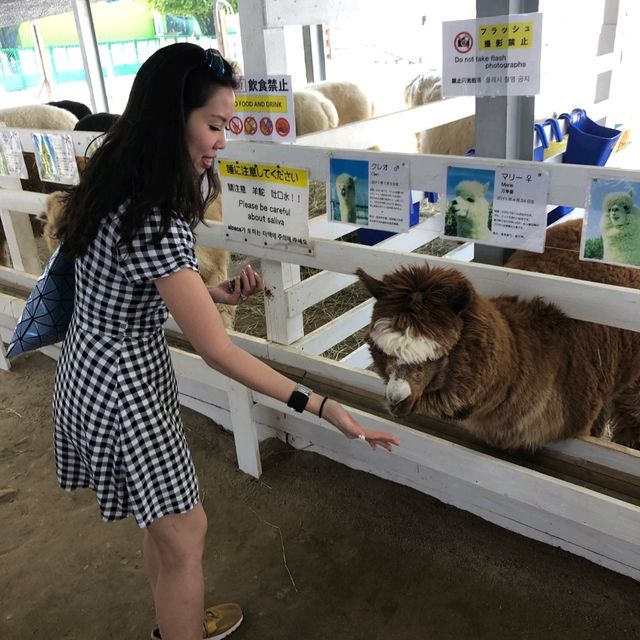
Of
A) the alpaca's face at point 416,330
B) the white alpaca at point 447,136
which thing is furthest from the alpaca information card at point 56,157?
the white alpaca at point 447,136

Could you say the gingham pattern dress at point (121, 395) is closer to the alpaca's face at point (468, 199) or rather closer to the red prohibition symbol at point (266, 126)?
the alpaca's face at point (468, 199)

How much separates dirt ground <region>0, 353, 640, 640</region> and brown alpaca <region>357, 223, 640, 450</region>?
56 cm

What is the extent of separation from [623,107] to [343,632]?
155 inches

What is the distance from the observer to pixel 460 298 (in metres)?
1.60

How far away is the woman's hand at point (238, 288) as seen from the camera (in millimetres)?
1832

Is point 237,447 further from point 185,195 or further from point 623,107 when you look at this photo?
point 623,107

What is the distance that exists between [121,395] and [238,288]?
482mm

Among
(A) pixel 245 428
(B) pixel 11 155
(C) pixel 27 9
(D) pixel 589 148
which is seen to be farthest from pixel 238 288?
(C) pixel 27 9

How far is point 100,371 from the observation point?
5.04 feet

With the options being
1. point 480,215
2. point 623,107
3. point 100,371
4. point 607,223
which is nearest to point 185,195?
point 100,371

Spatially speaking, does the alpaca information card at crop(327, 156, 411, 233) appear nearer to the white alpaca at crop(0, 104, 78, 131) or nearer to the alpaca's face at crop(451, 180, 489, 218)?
the alpaca's face at crop(451, 180, 489, 218)

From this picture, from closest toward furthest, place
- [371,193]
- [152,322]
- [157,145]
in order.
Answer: [157,145] → [152,322] → [371,193]

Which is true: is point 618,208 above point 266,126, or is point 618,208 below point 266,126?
below

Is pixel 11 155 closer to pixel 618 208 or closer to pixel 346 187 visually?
pixel 346 187
